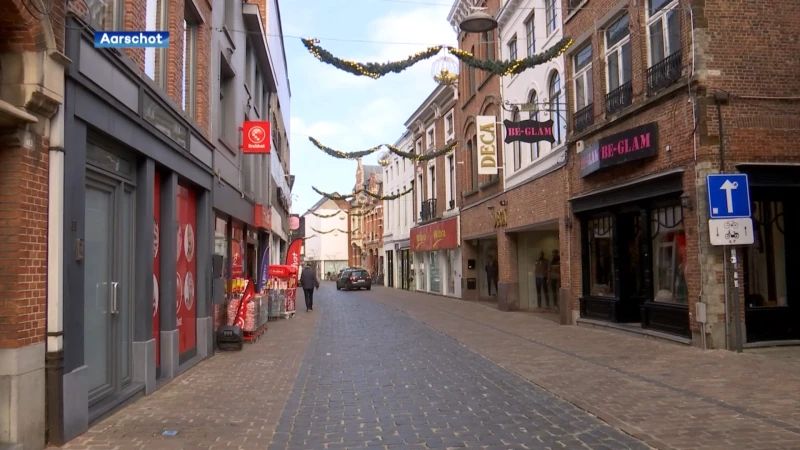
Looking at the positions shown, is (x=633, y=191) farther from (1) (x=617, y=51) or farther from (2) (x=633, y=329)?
(1) (x=617, y=51)

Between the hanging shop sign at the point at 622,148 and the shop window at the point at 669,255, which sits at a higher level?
the hanging shop sign at the point at 622,148

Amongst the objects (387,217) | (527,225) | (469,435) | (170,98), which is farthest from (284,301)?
(387,217)

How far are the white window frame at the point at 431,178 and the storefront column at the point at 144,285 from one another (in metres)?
25.3

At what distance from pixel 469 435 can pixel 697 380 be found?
3.82 m

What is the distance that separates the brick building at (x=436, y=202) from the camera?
2856 centimetres

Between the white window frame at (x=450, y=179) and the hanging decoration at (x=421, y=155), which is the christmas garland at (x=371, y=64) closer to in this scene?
the hanging decoration at (x=421, y=155)

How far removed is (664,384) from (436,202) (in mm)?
24689

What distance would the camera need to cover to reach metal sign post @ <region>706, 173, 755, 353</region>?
9.71 metres

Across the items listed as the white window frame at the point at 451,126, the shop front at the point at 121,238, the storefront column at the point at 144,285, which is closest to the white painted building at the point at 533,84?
the white window frame at the point at 451,126

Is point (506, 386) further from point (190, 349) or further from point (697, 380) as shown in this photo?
point (190, 349)

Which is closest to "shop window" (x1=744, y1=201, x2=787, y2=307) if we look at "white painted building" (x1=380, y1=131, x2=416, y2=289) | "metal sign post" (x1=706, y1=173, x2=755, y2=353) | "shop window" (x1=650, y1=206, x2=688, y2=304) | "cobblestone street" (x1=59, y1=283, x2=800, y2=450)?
"metal sign post" (x1=706, y1=173, x2=755, y2=353)

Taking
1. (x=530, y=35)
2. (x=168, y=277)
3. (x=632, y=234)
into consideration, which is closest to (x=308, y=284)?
(x=530, y=35)

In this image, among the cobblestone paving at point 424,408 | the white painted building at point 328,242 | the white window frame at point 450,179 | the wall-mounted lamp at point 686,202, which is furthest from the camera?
the white painted building at point 328,242

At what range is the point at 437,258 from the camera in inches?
1244
